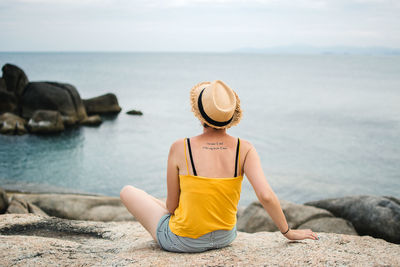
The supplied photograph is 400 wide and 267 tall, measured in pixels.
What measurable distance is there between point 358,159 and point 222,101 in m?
18.8

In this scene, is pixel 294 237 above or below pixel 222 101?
below

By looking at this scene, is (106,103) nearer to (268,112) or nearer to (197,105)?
(268,112)

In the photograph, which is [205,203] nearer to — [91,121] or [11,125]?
[11,125]

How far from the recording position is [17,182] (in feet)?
51.4

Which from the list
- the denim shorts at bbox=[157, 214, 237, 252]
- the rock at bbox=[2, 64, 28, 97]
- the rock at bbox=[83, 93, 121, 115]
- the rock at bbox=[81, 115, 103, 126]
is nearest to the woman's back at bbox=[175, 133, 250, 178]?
the denim shorts at bbox=[157, 214, 237, 252]

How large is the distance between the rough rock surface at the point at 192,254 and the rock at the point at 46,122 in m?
20.8

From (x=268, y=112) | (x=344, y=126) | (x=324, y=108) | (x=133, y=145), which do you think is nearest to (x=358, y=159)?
(x=344, y=126)

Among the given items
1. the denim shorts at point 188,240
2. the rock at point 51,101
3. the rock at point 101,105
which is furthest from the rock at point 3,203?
the rock at point 101,105

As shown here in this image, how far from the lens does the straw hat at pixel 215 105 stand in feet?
10.2

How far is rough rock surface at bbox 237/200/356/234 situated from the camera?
7.57 metres

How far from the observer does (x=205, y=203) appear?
3221 millimetres

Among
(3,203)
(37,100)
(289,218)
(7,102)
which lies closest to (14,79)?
(7,102)

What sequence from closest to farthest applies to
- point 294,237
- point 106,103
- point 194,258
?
point 194,258, point 294,237, point 106,103

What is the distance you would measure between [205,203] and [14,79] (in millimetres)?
28509
